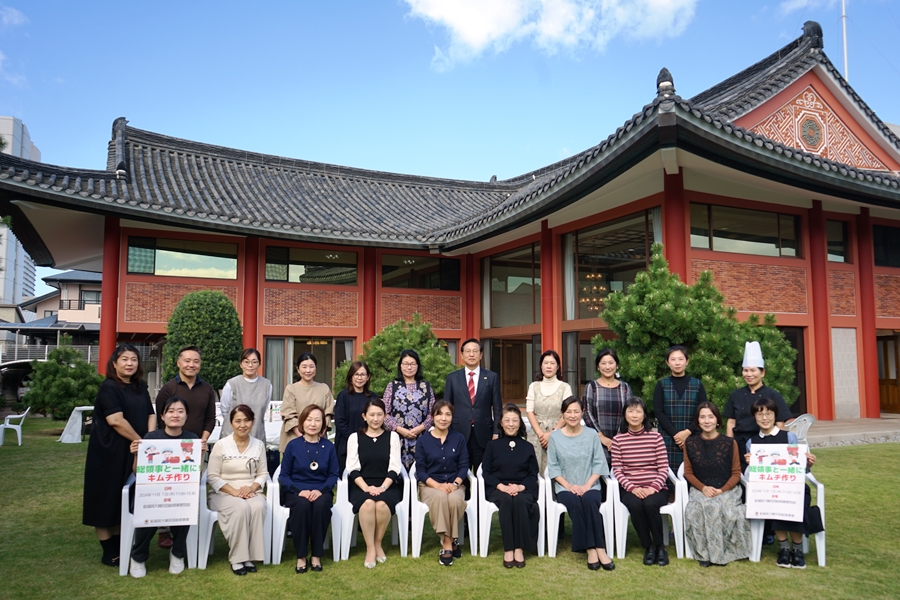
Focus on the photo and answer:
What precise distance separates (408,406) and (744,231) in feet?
28.6

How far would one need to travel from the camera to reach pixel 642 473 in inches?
200

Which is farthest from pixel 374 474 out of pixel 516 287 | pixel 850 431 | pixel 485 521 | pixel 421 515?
pixel 516 287

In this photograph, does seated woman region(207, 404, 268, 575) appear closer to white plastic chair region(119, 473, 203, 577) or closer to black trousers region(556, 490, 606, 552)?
Result: white plastic chair region(119, 473, 203, 577)

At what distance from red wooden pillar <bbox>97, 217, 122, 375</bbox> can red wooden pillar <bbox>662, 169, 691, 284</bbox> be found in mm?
10486

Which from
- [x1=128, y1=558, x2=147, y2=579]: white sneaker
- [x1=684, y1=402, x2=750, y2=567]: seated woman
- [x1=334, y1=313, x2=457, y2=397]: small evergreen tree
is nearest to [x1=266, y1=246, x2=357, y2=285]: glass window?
[x1=334, y1=313, x2=457, y2=397]: small evergreen tree

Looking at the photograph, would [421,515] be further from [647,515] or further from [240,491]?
[647,515]

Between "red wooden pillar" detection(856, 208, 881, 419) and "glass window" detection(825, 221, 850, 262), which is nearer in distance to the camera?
"red wooden pillar" detection(856, 208, 881, 419)

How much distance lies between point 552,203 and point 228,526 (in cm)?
825

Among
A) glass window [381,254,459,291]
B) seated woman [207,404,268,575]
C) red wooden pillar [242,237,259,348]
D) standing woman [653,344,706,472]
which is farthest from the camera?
glass window [381,254,459,291]

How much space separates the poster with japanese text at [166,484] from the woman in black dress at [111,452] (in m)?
0.31

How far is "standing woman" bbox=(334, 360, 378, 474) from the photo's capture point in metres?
5.70

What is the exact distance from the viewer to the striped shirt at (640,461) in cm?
505

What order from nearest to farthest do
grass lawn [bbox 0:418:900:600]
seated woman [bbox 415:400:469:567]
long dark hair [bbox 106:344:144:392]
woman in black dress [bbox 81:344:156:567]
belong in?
grass lawn [bbox 0:418:900:600]
woman in black dress [bbox 81:344:156:567]
long dark hair [bbox 106:344:144:392]
seated woman [bbox 415:400:469:567]

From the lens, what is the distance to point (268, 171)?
692 inches
